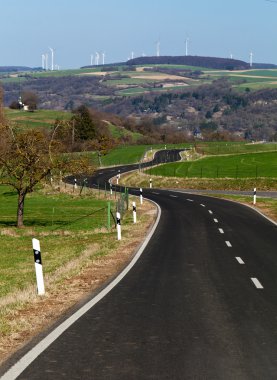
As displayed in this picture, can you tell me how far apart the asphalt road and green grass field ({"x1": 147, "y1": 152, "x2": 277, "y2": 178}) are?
55.3 metres

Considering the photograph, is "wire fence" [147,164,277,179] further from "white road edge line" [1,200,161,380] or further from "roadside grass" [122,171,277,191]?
"white road edge line" [1,200,161,380]

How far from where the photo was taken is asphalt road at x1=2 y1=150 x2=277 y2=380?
8242 mm

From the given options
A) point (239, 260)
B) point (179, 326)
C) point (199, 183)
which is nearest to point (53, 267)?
point (239, 260)

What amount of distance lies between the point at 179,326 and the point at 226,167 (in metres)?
78.3

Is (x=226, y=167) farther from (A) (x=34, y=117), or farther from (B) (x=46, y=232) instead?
(A) (x=34, y=117)

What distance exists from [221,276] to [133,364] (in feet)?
28.7

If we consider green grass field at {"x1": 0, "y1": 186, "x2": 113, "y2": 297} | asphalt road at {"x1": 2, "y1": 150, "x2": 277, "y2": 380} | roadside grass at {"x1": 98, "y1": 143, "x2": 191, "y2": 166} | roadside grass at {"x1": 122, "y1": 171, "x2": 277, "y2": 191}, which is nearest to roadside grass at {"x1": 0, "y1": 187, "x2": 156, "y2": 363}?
green grass field at {"x1": 0, "y1": 186, "x2": 113, "y2": 297}

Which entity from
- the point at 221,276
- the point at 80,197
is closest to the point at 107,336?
the point at 221,276

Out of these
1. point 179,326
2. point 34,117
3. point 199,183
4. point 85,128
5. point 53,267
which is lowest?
point 199,183

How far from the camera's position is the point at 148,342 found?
9.60 meters

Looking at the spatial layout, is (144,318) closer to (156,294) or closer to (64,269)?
(156,294)

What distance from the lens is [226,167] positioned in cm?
8812

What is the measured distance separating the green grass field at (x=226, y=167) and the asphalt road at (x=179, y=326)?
5526 cm

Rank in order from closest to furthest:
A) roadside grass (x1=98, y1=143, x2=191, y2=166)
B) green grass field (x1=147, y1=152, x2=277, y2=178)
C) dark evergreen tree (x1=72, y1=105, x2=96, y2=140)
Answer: green grass field (x1=147, y1=152, x2=277, y2=178), roadside grass (x1=98, y1=143, x2=191, y2=166), dark evergreen tree (x1=72, y1=105, x2=96, y2=140)
